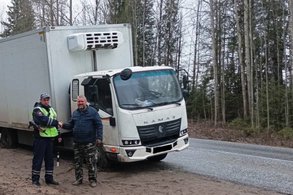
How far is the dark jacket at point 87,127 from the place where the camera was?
28.7 feet

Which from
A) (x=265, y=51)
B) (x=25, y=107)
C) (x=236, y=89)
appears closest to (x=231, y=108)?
(x=236, y=89)

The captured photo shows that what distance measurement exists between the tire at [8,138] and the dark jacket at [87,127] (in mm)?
6070

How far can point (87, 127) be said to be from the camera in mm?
8750

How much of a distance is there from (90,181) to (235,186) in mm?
2765

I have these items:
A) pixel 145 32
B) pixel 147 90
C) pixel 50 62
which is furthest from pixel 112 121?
pixel 145 32

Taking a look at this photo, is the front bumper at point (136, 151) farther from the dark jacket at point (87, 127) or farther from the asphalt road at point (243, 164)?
the dark jacket at point (87, 127)

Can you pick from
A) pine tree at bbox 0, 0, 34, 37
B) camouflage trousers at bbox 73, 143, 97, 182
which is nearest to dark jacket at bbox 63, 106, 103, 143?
camouflage trousers at bbox 73, 143, 97, 182

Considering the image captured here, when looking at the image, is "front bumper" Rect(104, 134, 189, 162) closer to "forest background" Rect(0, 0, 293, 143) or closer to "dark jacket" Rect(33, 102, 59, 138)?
"dark jacket" Rect(33, 102, 59, 138)

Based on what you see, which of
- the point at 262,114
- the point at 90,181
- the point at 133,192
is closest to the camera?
the point at 133,192

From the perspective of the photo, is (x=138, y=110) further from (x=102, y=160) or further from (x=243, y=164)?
(x=243, y=164)

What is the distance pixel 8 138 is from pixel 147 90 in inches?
253

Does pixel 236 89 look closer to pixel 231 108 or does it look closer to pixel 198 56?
pixel 231 108

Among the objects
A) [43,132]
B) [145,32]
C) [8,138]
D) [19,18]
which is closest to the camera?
[43,132]

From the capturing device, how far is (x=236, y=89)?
124 ft
